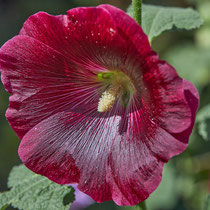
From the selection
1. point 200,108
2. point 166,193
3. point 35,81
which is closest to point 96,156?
point 35,81

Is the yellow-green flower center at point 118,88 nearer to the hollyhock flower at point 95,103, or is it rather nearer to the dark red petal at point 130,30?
the hollyhock flower at point 95,103

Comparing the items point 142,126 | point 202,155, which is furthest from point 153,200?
point 142,126

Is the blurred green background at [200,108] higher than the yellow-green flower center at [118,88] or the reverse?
the reverse

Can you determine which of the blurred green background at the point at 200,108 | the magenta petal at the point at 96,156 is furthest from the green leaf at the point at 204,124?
the magenta petal at the point at 96,156

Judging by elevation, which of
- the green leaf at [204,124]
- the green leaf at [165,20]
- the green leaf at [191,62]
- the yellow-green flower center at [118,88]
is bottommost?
the green leaf at [191,62]

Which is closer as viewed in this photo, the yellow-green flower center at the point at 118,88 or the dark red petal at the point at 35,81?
the dark red petal at the point at 35,81

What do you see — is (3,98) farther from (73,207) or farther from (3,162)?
(73,207)

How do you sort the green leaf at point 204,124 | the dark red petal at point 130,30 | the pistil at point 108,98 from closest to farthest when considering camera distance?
the dark red petal at point 130,30
the pistil at point 108,98
the green leaf at point 204,124

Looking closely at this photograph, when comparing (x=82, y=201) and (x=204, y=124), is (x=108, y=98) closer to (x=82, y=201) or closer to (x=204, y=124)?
(x=204, y=124)
